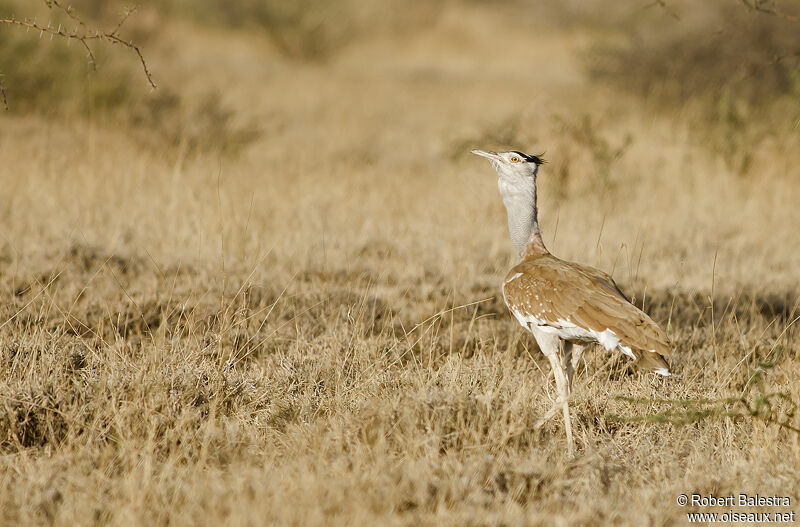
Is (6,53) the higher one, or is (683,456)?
(6,53)

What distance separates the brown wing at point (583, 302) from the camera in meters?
3.05

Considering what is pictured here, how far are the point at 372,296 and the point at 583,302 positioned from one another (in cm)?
181

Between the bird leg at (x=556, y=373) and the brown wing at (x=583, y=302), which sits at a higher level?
the brown wing at (x=583, y=302)

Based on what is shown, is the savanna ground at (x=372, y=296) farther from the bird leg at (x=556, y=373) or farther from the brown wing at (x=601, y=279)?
the brown wing at (x=601, y=279)

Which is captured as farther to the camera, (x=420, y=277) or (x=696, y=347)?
(x=420, y=277)

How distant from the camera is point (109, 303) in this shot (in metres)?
4.40

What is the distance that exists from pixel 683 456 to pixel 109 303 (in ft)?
9.68

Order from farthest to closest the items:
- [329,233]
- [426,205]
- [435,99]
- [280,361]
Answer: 1. [435,99]
2. [426,205]
3. [329,233]
4. [280,361]

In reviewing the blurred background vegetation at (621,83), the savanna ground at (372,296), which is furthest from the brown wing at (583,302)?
the blurred background vegetation at (621,83)

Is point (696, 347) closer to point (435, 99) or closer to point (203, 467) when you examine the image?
point (203, 467)

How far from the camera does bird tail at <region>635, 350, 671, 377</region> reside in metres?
2.97

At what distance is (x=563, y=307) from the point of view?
10.4ft

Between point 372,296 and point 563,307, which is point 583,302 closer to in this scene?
point 563,307

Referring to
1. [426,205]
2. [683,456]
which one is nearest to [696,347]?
[683,456]
